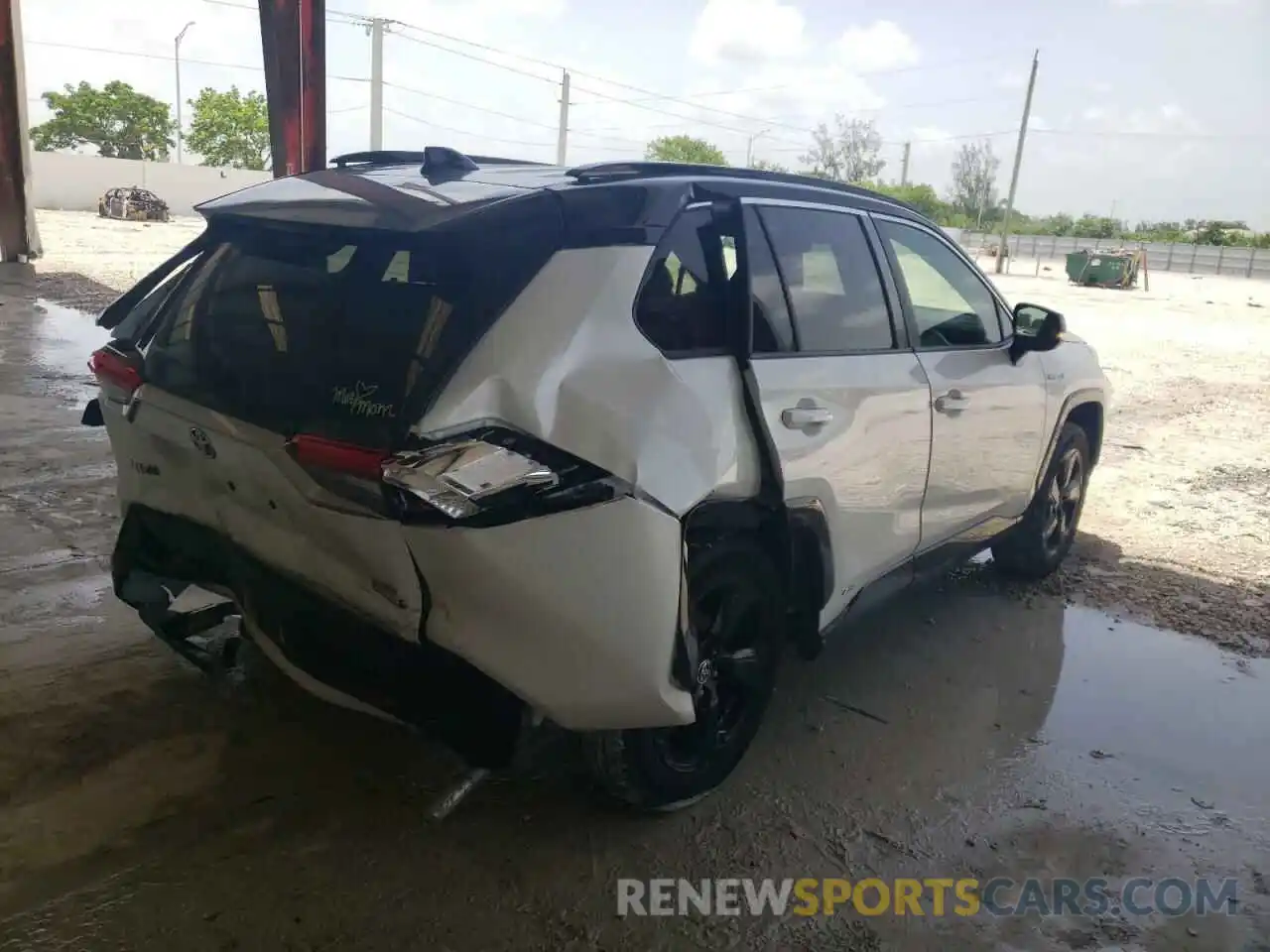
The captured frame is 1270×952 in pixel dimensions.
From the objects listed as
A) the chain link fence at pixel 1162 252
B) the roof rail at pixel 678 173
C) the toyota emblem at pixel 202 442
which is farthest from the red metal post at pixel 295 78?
the chain link fence at pixel 1162 252

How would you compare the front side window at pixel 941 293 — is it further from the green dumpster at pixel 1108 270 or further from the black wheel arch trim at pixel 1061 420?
the green dumpster at pixel 1108 270

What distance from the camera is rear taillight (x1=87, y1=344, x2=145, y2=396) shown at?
2.82m

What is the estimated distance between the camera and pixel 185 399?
8.70 feet

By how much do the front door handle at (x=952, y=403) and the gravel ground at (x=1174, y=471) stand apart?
1574 millimetres

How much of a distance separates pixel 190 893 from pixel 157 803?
0.42 metres

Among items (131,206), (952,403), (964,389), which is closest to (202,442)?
(952,403)

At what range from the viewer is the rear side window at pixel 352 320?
2.21 metres

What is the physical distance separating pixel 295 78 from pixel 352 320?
10446 mm

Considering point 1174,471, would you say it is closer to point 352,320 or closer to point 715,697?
point 715,697

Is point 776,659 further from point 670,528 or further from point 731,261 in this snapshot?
point 731,261

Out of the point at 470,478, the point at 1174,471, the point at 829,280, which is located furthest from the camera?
the point at 1174,471

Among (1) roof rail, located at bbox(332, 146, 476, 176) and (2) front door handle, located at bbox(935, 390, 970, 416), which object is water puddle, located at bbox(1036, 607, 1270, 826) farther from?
(1) roof rail, located at bbox(332, 146, 476, 176)

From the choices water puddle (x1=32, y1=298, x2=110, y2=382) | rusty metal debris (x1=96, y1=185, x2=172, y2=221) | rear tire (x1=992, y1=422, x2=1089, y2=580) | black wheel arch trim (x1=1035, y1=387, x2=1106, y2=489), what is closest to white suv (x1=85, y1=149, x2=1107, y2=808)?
black wheel arch trim (x1=1035, y1=387, x2=1106, y2=489)

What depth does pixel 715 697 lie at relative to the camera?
2916 mm
